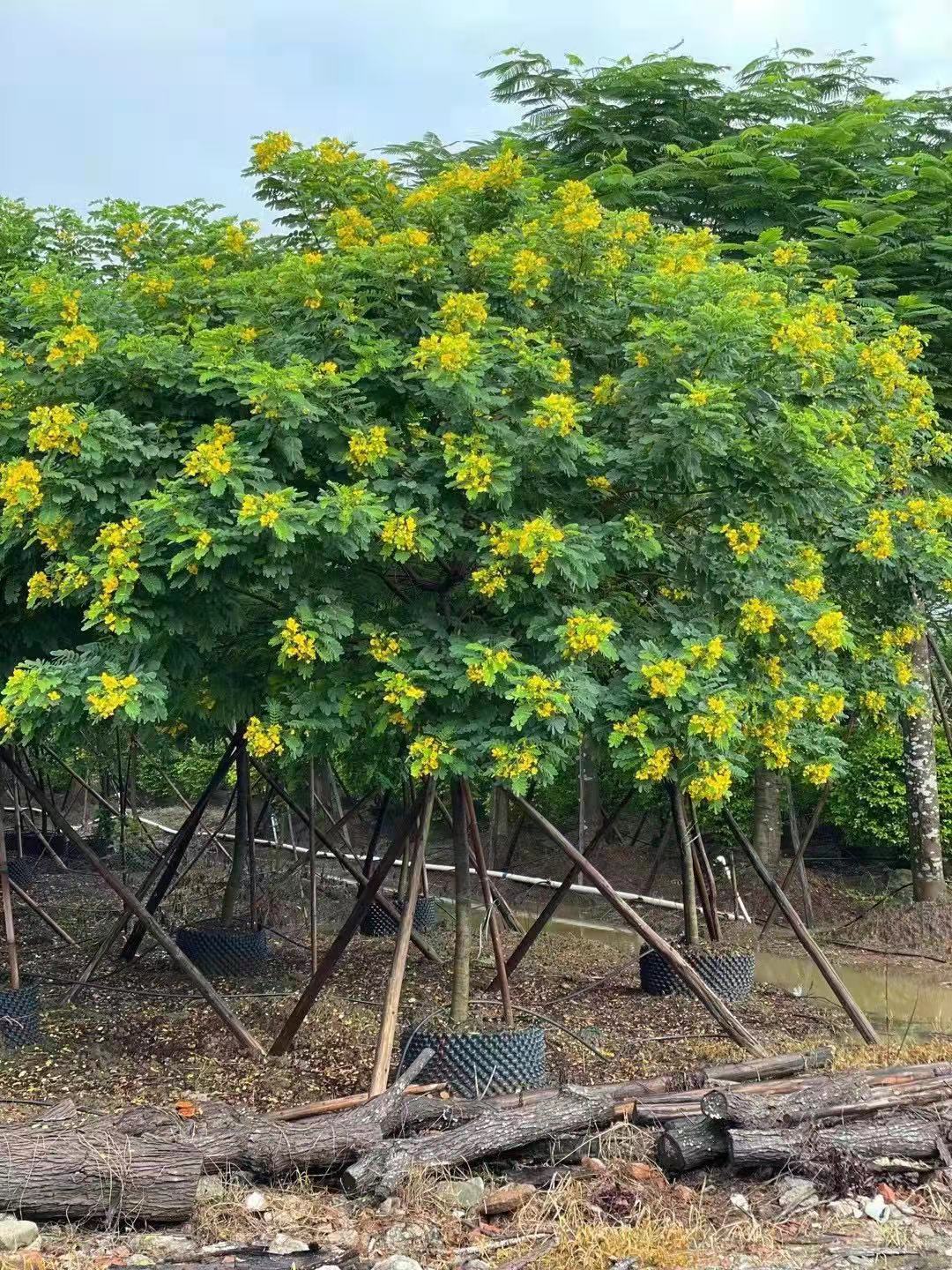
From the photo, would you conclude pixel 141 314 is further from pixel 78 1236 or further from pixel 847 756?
pixel 847 756

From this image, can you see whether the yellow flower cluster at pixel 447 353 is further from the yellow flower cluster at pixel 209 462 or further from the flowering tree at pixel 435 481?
the yellow flower cluster at pixel 209 462

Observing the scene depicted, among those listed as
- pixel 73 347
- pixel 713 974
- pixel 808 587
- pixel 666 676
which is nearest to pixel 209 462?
pixel 73 347

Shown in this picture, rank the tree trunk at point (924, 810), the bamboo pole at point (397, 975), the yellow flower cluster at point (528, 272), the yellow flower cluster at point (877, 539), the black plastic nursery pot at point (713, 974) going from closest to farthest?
the bamboo pole at point (397, 975), the yellow flower cluster at point (528, 272), the yellow flower cluster at point (877, 539), the black plastic nursery pot at point (713, 974), the tree trunk at point (924, 810)

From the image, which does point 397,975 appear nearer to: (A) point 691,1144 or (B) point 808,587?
(A) point 691,1144

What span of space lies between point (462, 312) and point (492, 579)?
1.21 meters

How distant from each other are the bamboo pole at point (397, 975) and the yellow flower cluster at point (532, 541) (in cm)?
134

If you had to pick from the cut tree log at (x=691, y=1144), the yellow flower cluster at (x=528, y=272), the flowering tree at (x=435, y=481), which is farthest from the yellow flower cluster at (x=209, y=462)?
the cut tree log at (x=691, y=1144)

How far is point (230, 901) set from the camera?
908 centimetres

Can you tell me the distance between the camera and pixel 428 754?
16.7 ft

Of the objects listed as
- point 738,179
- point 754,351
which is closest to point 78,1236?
point 754,351

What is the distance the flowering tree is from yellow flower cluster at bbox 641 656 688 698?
2 centimetres

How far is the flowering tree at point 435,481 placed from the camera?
4.91m

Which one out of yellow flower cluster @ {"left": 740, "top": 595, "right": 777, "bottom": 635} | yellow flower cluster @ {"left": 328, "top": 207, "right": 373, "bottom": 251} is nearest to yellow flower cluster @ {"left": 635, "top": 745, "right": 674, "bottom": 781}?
yellow flower cluster @ {"left": 740, "top": 595, "right": 777, "bottom": 635}

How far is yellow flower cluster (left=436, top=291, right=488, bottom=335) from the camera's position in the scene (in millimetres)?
5137
